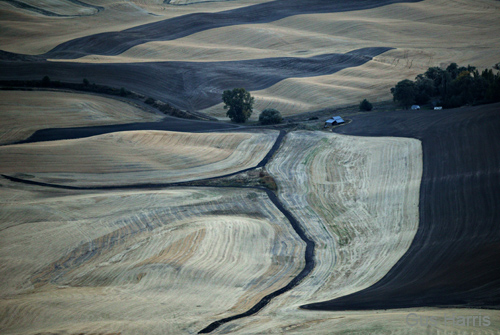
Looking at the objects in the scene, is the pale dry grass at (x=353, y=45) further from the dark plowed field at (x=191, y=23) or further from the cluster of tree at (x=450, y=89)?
the cluster of tree at (x=450, y=89)

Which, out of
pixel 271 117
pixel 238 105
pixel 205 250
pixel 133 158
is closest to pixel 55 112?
pixel 133 158

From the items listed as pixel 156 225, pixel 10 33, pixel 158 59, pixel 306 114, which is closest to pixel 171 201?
pixel 156 225

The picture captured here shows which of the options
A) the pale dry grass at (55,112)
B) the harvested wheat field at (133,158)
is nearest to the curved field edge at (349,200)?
the harvested wheat field at (133,158)

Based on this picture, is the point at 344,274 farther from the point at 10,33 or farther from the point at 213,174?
the point at 10,33

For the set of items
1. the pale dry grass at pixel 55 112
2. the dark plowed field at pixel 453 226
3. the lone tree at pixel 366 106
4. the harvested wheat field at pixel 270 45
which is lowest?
the dark plowed field at pixel 453 226

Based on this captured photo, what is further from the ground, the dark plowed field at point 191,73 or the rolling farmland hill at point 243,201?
the dark plowed field at point 191,73

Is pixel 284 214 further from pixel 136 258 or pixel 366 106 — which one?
pixel 366 106
